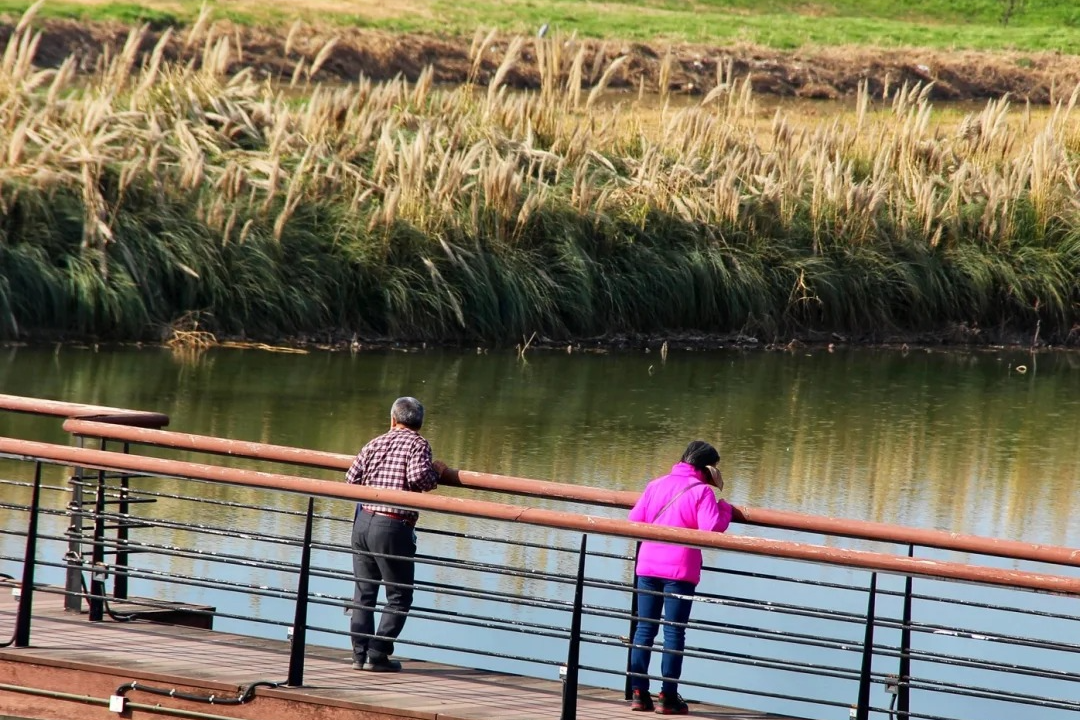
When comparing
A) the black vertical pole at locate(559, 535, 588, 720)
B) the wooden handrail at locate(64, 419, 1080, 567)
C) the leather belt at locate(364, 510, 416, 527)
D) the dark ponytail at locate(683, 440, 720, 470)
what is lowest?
the black vertical pole at locate(559, 535, 588, 720)

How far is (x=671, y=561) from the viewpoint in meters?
6.14

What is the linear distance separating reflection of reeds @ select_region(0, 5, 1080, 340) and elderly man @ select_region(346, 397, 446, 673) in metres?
8.61

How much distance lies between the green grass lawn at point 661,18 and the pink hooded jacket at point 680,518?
28.3 meters

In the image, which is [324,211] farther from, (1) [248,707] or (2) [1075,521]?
(1) [248,707]

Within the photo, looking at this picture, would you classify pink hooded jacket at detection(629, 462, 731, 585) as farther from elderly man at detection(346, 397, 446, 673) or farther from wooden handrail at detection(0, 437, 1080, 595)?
elderly man at detection(346, 397, 446, 673)

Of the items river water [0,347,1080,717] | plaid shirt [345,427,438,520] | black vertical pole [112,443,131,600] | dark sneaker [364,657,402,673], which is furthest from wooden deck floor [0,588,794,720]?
river water [0,347,1080,717]

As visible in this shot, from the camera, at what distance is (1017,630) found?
8.35 m

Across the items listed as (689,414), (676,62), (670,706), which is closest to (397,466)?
(670,706)

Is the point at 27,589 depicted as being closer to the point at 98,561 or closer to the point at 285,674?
the point at 98,561

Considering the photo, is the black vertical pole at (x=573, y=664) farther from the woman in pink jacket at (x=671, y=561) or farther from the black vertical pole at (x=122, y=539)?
the black vertical pole at (x=122, y=539)

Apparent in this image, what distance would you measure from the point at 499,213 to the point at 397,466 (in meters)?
9.86

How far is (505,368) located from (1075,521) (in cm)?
587

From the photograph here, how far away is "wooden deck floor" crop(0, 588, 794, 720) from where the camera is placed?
5.71m

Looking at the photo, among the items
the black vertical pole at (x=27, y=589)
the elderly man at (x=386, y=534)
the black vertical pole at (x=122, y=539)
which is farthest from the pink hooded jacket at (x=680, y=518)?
the black vertical pole at (x=27, y=589)
